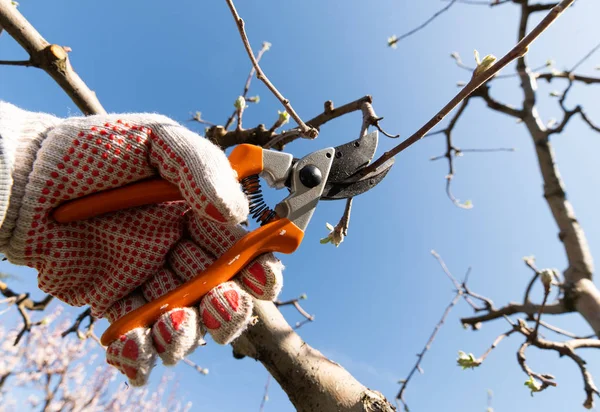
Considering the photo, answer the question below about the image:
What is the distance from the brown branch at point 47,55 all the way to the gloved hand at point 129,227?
1091 mm

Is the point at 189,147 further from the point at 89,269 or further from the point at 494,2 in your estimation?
the point at 494,2

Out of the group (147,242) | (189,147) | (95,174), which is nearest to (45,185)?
(95,174)

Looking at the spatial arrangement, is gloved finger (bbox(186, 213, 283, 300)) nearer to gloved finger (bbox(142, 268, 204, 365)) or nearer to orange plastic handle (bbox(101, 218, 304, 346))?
orange plastic handle (bbox(101, 218, 304, 346))

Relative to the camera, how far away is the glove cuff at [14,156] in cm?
119

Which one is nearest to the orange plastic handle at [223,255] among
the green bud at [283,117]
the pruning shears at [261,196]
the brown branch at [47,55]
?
the pruning shears at [261,196]

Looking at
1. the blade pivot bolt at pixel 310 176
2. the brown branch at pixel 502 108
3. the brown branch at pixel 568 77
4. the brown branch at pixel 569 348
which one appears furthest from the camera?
the brown branch at pixel 502 108

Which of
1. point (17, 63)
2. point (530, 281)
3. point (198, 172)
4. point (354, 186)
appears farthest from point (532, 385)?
point (17, 63)

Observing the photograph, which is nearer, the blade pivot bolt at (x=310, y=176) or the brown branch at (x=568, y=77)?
the blade pivot bolt at (x=310, y=176)

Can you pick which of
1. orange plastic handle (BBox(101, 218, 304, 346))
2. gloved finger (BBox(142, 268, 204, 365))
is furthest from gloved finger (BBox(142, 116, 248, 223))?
gloved finger (BBox(142, 268, 204, 365))

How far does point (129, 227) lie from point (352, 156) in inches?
32.4

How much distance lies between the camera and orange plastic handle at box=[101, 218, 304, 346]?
1133mm

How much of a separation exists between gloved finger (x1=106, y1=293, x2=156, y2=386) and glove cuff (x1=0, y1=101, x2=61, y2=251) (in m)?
0.51

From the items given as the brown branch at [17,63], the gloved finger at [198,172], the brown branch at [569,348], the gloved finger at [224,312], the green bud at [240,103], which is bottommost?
the gloved finger at [224,312]

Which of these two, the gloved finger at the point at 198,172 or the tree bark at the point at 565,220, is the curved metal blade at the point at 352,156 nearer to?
the gloved finger at the point at 198,172
